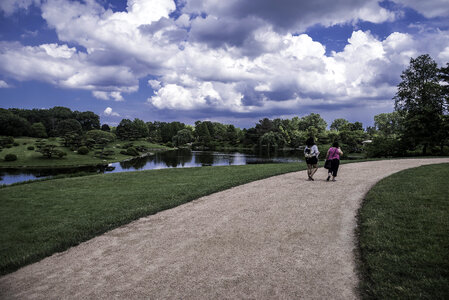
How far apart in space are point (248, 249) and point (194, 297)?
5.62ft

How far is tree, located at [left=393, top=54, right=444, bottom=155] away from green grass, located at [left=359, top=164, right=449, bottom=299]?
2502cm

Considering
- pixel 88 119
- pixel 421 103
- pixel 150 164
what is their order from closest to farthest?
pixel 421 103 < pixel 150 164 < pixel 88 119

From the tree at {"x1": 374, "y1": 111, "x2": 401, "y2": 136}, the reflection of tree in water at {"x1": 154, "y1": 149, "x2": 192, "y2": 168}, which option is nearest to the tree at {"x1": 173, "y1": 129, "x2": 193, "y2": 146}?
the reflection of tree in water at {"x1": 154, "y1": 149, "x2": 192, "y2": 168}

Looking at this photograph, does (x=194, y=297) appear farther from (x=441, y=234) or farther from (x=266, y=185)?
(x=266, y=185)

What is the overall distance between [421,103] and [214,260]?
38.2 metres

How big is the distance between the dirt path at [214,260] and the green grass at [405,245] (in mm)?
336

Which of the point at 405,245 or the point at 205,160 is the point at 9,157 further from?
the point at 405,245

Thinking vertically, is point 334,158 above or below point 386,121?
below

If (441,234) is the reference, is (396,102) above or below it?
above

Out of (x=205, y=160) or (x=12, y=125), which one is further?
(x=12, y=125)

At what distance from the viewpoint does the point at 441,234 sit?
5.26 metres

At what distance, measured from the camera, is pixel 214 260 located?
4727 mm

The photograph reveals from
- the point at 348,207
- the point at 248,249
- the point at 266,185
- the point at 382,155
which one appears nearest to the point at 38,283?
the point at 248,249

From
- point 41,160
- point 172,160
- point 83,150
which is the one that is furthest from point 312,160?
point 83,150
